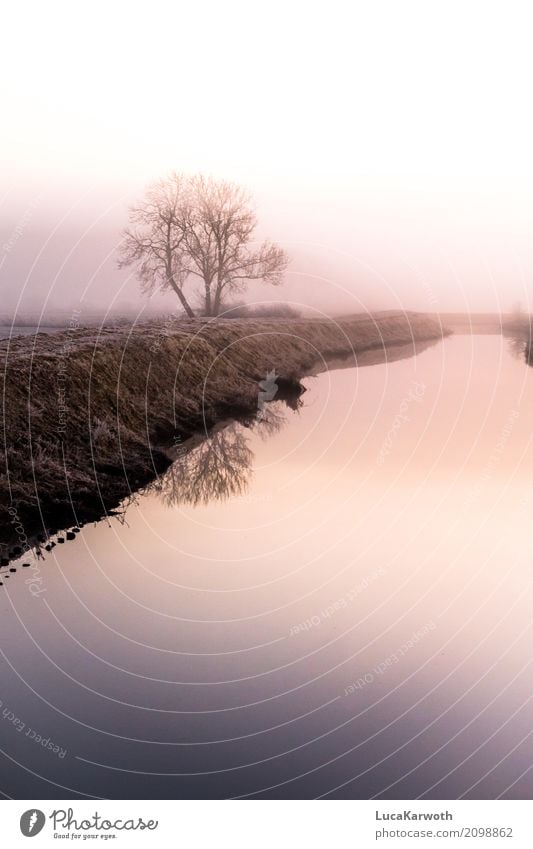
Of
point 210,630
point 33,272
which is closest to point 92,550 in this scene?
point 210,630

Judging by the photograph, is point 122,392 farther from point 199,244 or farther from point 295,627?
point 295,627

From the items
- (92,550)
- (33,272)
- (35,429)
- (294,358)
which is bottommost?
(92,550)

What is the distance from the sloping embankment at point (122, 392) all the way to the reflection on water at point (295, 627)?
22.2 inches

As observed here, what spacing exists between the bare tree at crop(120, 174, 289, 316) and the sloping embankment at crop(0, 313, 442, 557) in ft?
2.39

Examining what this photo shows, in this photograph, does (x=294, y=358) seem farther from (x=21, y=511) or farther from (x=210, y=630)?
(x=210, y=630)

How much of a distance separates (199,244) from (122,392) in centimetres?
241

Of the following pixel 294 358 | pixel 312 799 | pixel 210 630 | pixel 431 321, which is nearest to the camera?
pixel 312 799

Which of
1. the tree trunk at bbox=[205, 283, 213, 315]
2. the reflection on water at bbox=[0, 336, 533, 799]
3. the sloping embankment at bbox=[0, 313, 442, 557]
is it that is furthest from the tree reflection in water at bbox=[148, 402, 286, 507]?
the tree trunk at bbox=[205, 283, 213, 315]

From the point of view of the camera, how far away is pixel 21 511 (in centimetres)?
980

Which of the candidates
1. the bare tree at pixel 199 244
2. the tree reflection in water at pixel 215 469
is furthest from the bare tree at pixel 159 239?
the tree reflection in water at pixel 215 469

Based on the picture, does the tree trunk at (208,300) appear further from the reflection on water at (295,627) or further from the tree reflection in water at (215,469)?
the reflection on water at (295,627)

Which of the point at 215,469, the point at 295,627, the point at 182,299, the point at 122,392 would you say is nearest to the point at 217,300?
the point at 182,299

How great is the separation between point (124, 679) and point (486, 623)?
3.45 meters

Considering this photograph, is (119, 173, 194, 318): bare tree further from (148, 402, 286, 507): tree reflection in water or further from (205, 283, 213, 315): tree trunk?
(148, 402, 286, 507): tree reflection in water
